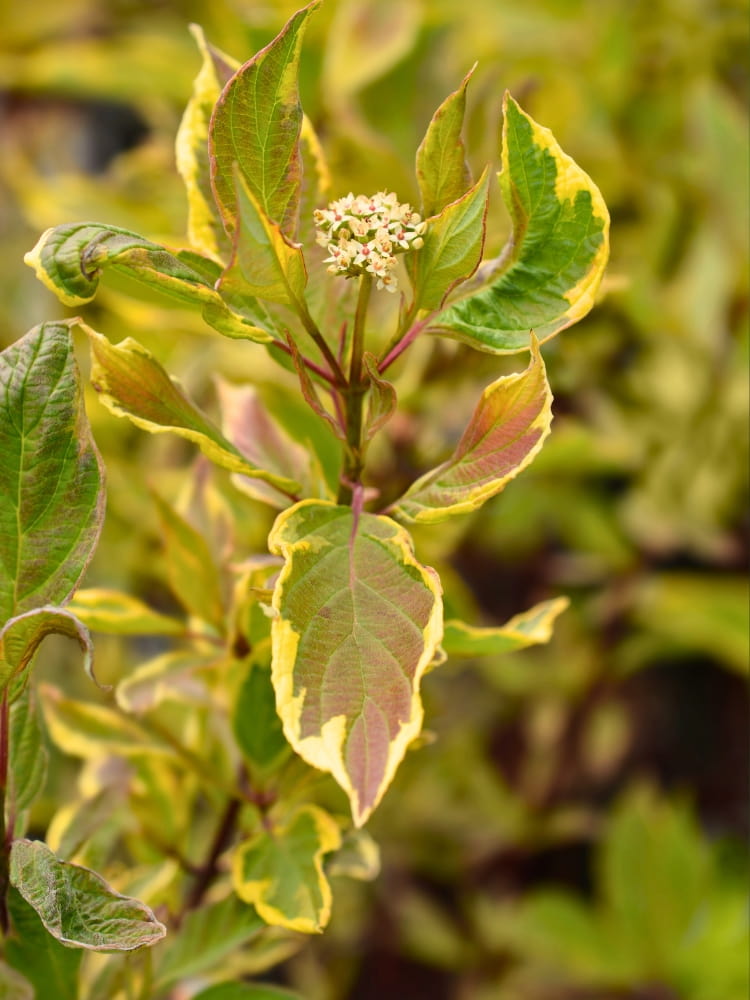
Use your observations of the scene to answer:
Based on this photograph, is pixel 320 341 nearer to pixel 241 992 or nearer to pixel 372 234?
pixel 372 234

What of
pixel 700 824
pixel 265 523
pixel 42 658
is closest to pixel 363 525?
pixel 265 523

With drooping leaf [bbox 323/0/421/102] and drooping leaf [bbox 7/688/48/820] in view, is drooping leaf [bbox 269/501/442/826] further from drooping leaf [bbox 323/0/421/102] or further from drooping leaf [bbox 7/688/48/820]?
drooping leaf [bbox 323/0/421/102]

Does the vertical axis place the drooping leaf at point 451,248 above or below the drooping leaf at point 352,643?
above

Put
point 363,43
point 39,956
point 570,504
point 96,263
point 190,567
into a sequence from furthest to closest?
point 570,504
point 363,43
point 190,567
point 39,956
point 96,263

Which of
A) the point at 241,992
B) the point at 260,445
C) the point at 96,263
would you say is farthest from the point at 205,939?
the point at 96,263

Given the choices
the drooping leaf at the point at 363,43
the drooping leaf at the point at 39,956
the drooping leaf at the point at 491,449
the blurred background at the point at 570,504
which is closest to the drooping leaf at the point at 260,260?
the drooping leaf at the point at 491,449

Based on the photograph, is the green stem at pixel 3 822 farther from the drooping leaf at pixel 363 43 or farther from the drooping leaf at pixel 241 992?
the drooping leaf at pixel 363 43
